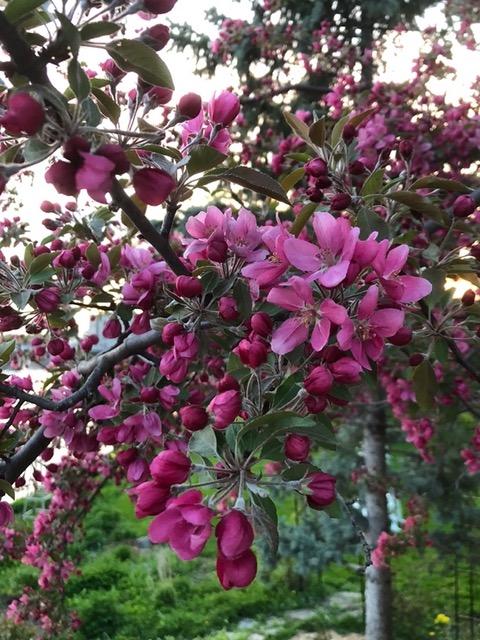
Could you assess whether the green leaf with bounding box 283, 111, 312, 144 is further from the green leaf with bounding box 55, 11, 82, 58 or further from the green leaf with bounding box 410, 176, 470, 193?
the green leaf with bounding box 55, 11, 82, 58

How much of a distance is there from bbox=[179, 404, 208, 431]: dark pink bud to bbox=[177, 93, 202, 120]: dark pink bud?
1.33 feet

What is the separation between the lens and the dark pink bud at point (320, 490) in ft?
2.48

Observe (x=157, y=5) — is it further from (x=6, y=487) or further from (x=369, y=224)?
(x=6, y=487)

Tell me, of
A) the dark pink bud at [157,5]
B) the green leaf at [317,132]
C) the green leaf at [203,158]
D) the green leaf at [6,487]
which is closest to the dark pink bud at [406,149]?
the green leaf at [317,132]

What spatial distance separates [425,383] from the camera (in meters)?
1.48

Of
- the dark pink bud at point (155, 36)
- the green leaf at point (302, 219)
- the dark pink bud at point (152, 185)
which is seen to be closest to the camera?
the dark pink bud at point (152, 185)

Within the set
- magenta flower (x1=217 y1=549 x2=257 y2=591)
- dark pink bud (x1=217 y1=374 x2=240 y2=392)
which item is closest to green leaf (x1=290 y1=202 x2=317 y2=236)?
dark pink bud (x1=217 y1=374 x2=240 y2=392)

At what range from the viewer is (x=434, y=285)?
1221mm

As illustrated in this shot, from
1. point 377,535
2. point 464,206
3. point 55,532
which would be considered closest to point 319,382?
point 464,206

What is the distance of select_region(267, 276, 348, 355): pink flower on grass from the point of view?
2.49 ft

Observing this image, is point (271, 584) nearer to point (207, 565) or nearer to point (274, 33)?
point (207, 565)

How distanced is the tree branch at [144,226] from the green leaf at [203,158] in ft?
0.33

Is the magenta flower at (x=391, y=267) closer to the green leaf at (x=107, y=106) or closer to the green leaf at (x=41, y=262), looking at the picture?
the green leaf at (x=107, y=106)

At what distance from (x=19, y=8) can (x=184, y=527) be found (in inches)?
23.6
